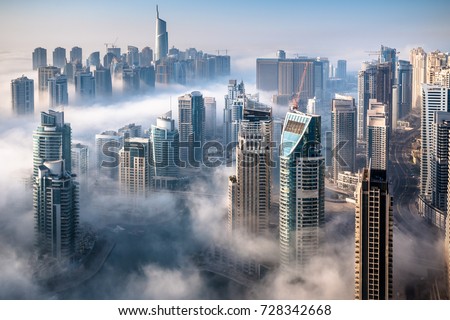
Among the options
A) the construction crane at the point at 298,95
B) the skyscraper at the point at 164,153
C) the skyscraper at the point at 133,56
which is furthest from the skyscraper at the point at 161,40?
the construction crane at the point at 298,95

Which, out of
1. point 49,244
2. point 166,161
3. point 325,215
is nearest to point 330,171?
point 325,215

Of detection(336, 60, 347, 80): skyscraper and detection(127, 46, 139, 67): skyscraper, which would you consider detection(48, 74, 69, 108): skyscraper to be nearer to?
detection(127, 46, 139, 67): skyscraper

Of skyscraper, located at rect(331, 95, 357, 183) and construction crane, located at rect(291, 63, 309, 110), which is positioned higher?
construction crane, located at rect(291, 63, 309, 110)

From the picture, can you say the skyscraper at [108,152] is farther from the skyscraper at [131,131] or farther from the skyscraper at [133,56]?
the skyscraper at [133,56]

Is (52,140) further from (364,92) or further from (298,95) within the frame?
(364,92)

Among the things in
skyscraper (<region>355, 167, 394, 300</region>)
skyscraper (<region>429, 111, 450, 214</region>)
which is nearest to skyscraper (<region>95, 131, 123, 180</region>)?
skyscraper (<region>355, 167, 394, 300</region>)

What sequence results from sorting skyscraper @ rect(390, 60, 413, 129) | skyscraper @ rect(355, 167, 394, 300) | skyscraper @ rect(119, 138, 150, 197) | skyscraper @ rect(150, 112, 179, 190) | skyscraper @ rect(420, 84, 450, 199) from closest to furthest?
skyscraper @ rect(355, 167, 394, 300), skyscraper @ rect(420, 84, 450, 199), skyscraper @ rect(119, 138, 150, 197), skyscraper @ rect(150, 112, 179, 190), skyscraper @ rect(390, 60, 413, 129)

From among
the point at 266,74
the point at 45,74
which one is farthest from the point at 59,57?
the point at 266,74
